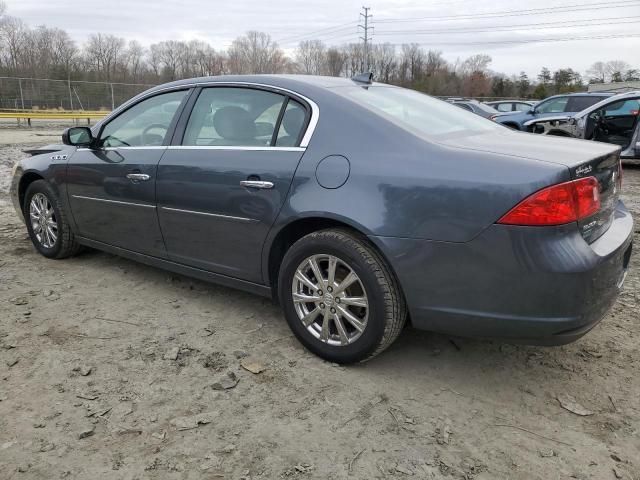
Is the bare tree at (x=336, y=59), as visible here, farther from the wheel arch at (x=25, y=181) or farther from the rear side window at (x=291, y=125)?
the rear side window at (x=291, y=125)

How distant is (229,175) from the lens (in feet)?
10.6

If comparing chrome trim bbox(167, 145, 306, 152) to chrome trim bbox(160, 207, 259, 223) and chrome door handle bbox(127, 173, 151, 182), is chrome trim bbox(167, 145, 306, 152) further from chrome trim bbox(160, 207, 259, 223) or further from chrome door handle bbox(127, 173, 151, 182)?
chrome trim bbox(160, 207, 259, 223)

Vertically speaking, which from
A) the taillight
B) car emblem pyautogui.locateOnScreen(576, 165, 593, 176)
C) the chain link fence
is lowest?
the taillight

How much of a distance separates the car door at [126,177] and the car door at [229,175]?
142 millimetres

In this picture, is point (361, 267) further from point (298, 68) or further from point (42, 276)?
point (298, 68)

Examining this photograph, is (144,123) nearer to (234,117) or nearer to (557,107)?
(234,117)

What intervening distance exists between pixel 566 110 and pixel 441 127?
38.9 feet

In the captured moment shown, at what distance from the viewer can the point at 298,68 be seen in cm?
7612

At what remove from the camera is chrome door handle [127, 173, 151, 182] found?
3.73 meters

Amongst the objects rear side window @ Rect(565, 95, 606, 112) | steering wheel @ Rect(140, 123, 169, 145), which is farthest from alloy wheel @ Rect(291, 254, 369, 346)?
rear side window @ Rect(565, 95, 606, 112)

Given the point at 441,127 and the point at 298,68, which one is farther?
the point at 298,68

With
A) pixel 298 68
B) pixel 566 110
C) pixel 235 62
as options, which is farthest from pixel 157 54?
pixel 566 110

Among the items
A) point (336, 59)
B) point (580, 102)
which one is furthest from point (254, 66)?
point (580, 102)

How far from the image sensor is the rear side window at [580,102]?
1298 cm
